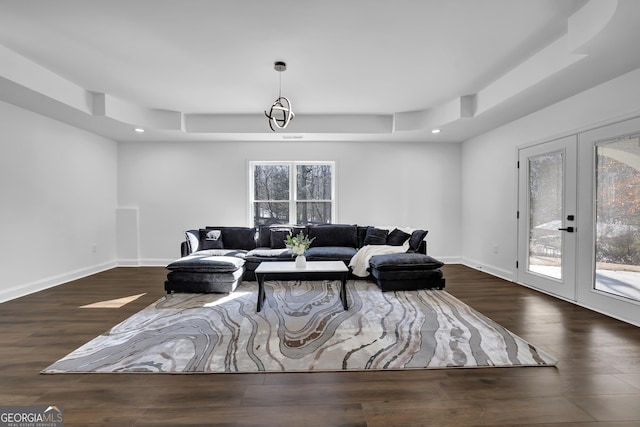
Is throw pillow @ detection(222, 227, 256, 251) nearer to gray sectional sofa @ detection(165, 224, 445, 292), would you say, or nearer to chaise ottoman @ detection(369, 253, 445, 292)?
gray sectional sofa @ detection(165, 224, 445, 292)

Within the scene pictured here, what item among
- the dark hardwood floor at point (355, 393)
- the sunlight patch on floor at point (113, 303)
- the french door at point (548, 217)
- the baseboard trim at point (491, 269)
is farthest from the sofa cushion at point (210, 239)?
the french door at point (548, 217)

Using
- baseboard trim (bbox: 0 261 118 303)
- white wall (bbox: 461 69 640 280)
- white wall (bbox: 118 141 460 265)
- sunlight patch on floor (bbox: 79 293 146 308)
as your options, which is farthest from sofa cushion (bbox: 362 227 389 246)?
baseboard trim (bbox: 0 261 118 303)

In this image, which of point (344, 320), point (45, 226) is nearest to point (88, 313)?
point (45, 226)

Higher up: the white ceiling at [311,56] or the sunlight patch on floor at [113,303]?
the white ceiling at [311,56]

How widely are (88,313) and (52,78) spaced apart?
298 cm

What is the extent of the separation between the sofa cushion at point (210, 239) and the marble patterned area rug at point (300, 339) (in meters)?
1.44

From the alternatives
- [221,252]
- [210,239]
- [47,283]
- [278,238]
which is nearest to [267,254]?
[278,238]

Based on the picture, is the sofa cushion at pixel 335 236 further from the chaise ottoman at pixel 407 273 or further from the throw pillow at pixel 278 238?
the chaise ottoman at pixel 407 273

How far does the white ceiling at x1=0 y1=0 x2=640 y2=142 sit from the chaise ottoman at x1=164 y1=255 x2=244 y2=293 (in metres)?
2.47

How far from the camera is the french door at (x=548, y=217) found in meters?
3.94

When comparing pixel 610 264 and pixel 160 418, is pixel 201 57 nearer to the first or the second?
pixel 160 418

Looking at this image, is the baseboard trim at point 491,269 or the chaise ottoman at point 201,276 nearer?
the chaise ottoman at point 201,276

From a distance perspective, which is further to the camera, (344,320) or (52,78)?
(52,78)

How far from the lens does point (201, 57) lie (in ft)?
11.5
